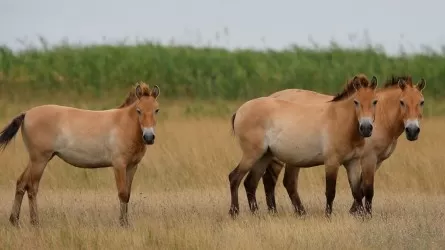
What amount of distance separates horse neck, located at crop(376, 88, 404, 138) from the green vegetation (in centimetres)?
1236

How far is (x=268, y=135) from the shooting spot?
13664 millimetres

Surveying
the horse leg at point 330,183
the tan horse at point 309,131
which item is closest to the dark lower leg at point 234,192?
the tan horse at point 309,131

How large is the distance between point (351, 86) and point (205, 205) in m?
2.42

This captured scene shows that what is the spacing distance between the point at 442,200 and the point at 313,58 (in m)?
14.9

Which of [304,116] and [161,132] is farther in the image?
[161,132]

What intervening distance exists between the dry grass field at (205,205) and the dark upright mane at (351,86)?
53.5 inches

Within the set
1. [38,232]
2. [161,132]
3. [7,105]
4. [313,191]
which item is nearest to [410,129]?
[313,191]

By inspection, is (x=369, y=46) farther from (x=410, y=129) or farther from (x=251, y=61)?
(x=410, y=129)

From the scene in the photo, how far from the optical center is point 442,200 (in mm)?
14820

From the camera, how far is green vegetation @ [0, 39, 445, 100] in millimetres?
26953

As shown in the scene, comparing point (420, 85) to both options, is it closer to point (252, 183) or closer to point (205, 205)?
point (252, 183)

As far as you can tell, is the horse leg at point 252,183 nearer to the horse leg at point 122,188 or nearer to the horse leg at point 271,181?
the horse leg at point 271,181

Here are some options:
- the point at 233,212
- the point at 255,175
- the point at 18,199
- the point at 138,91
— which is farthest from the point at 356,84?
the point at 18,199

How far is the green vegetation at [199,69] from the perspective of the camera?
26953 mm
